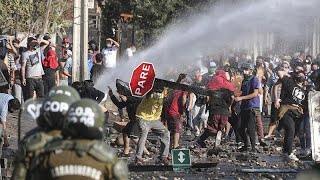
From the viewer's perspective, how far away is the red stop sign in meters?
14.4

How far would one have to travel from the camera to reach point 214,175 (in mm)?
13219

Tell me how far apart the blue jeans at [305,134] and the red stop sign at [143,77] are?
131 inches

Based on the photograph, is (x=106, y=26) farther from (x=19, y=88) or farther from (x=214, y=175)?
(x=214, y=175)

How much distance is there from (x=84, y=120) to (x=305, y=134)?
37.8 feet

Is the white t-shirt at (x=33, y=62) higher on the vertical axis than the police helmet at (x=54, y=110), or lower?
higher

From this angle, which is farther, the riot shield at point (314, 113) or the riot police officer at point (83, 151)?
the riot shield at point (314, 113)

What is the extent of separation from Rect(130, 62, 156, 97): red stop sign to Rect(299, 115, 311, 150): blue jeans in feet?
10.9

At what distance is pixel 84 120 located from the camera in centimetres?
542

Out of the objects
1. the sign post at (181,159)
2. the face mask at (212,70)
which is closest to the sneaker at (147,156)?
the sign post at (181,159)

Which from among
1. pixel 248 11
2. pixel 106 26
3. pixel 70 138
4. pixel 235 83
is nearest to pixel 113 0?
pixel 106 26

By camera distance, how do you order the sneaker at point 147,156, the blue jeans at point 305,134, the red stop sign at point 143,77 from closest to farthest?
the red stop sign at point 143,77
the sneaker at point 147,156
the blue jeans at point 305,134

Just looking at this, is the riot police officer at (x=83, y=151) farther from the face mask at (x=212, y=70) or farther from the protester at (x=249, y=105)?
the face mask at (x=212, y=70)

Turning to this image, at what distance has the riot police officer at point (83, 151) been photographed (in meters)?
5.44

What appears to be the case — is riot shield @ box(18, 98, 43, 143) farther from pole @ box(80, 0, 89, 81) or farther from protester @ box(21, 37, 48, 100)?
pole @ box(80, 0, 89, 81)
